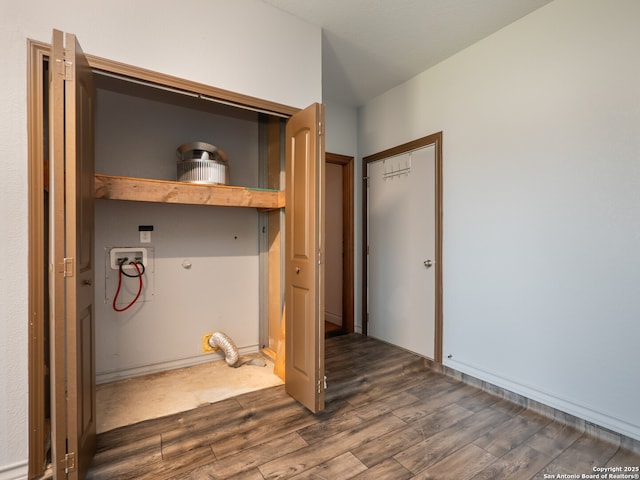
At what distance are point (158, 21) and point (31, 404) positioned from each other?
7.33ft

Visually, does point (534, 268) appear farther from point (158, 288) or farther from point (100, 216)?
point (100, 216)

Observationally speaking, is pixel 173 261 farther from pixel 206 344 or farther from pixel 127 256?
pixel 206 344

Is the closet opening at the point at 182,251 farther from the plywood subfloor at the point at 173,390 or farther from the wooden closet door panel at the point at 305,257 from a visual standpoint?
the wooden closet door panel at the point at 305,257

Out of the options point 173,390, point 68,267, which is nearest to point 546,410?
point 173,390

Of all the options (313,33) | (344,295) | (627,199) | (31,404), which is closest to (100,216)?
(31,404)

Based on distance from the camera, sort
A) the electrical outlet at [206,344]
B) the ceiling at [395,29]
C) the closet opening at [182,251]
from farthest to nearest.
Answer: the electrical outlet at [206,344]
the closet opening at [182,251]
the ceiling at [395,29]

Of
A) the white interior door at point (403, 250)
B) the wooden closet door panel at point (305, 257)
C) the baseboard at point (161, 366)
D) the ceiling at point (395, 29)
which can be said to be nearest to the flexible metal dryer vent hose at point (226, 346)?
the baseboard at point (161, 366)

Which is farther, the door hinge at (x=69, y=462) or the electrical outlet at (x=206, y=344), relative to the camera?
the electrical outlet at (x=206, y=344)

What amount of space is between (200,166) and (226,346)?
5.35ft

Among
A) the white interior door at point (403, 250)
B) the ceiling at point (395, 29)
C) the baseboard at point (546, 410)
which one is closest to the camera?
the baseboard at point (546, 410)

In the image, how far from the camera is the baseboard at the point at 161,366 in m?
2.64

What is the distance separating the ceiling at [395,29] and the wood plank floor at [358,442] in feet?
9.57

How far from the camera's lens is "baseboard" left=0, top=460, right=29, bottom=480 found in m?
1.56

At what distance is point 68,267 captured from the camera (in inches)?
55.1
